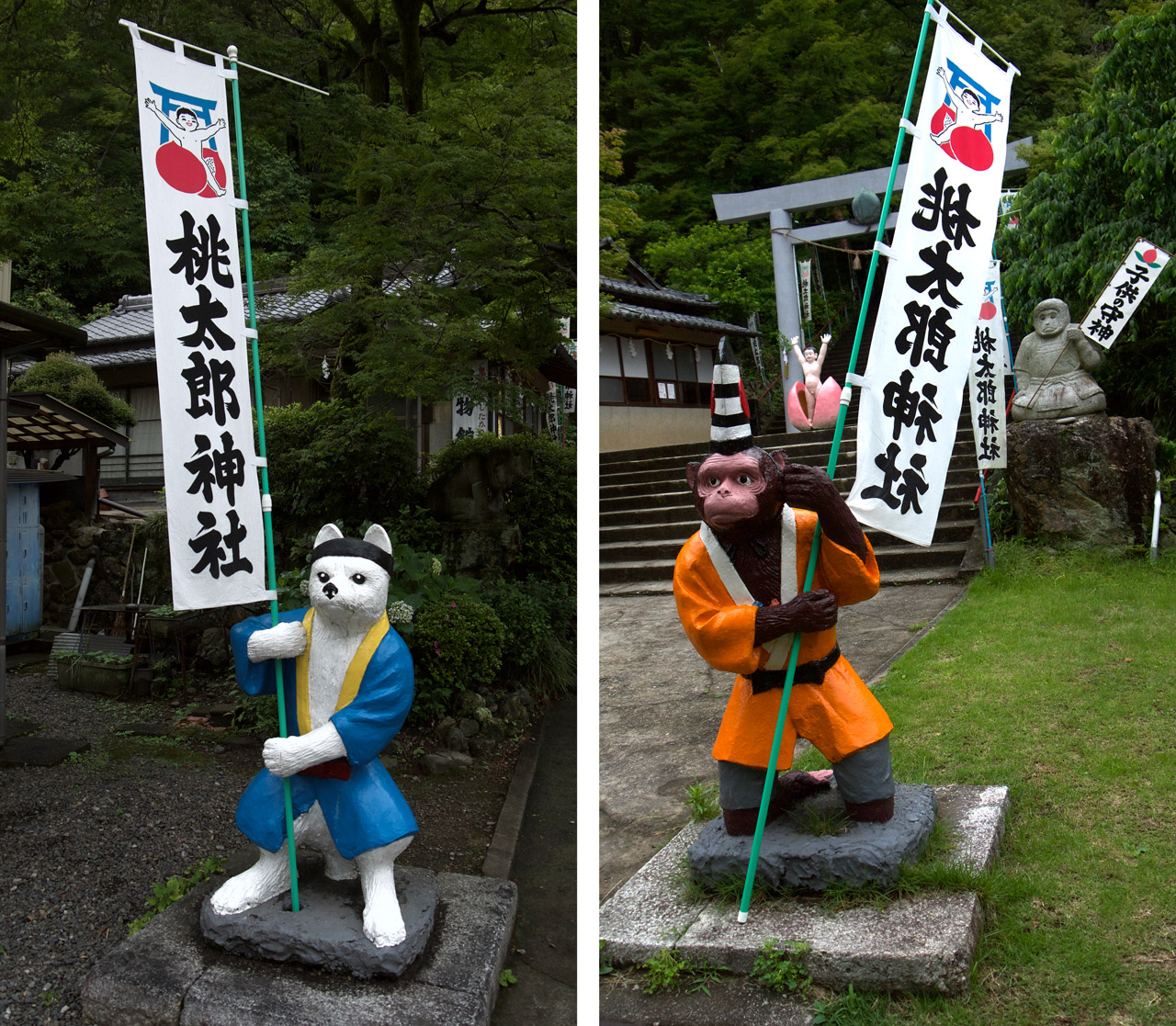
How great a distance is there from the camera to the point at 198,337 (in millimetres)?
3973

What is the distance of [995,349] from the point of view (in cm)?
870

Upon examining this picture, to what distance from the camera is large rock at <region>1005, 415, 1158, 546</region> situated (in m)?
8.53

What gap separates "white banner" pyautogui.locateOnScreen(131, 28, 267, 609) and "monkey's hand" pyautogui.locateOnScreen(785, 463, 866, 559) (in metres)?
2.34

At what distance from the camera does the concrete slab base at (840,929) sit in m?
3.07

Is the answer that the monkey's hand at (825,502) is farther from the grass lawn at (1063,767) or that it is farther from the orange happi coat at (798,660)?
the grass lawn at (1063,767)

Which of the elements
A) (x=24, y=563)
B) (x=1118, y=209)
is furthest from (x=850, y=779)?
(x=24, y=563)

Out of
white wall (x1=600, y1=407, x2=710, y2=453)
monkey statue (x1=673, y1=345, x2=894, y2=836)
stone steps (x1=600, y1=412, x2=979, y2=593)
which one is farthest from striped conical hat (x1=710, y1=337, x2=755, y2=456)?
white wall (x1=600, y1=407, x2=710, y2=453)

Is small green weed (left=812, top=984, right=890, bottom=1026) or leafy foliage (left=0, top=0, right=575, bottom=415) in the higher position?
leafy foliage (left=0, top=0, right=575, bottom=415)

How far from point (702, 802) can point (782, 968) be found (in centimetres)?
133

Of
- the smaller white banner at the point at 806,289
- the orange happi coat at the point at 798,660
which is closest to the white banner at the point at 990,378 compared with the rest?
the orange happi coat at the point at 798,660

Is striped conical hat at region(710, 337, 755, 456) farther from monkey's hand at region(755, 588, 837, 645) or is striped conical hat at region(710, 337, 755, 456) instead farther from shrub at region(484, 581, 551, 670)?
shrub at region(484, 581, 551, 670)

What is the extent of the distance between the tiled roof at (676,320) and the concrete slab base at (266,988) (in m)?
13.6

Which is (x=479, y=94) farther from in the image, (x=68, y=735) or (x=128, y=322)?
(x=128, y=322)

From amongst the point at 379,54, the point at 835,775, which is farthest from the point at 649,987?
the point at 379,54
